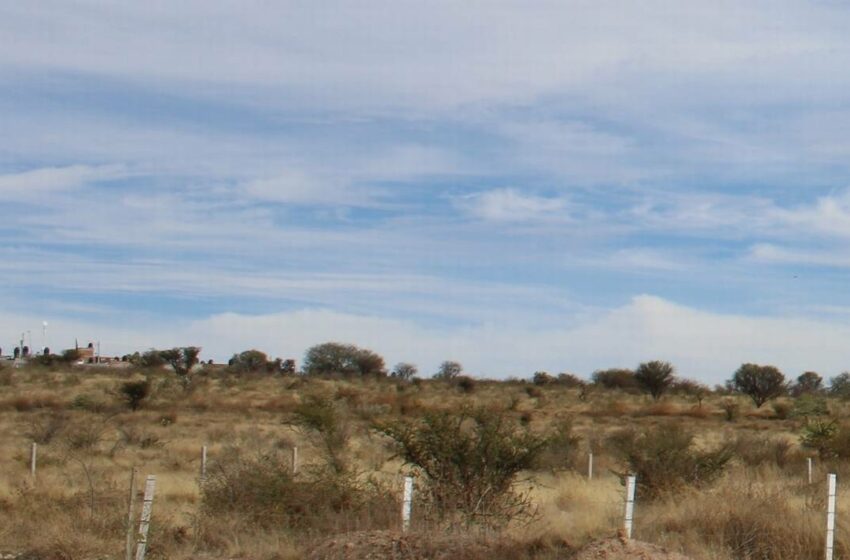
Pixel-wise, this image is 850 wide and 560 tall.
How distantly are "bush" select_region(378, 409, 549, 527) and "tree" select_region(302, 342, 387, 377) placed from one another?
279 feet

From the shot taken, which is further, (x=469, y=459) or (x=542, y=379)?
(x=542, y=379)

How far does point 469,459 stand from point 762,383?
58.0 meters

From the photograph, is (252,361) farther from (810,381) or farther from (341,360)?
(810,381)

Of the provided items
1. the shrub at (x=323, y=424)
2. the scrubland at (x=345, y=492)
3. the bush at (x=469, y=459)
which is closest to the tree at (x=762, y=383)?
the scrubland at (x=345, y=492)

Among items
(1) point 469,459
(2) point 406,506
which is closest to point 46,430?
(1) point 469,459

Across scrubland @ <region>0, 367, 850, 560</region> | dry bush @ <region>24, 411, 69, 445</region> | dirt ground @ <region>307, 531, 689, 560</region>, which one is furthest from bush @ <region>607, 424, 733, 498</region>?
dry bush @ <region>24, 411, 69, 445</region>

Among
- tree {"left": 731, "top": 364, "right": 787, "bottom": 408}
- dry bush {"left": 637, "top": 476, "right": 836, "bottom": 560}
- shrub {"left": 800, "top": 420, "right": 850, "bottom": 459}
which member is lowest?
A: dry bush {"left": 637, "top": 476, "right": 836, "bottom": 560}

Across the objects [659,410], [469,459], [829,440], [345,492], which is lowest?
[345,492]

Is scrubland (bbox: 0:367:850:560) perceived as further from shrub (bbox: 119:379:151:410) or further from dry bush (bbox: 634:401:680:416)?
dry bush (bbox: 634:401:680:416)

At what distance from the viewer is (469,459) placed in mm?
17297

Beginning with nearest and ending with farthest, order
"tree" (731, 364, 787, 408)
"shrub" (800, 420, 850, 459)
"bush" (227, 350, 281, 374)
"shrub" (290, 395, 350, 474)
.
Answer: "shrub" (800, 420, 850, 459) → "shrub" (290, 395, 350, 474) → "tree" (731, 364, 787, 408) → "bush" (227, 350, 281, 374)

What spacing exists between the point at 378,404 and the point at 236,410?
21.9 ft

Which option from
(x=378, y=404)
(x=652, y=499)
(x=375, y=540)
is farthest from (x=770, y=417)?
(x=375, y=540)

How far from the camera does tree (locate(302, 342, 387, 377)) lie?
107 m
